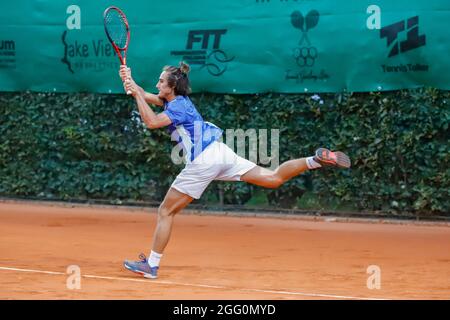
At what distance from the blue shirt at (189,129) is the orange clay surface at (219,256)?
106 cm

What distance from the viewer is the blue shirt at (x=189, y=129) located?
332 inches

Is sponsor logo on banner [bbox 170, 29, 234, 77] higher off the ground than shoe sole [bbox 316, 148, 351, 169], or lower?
higher

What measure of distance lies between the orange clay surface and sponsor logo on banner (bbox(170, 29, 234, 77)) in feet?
6.46

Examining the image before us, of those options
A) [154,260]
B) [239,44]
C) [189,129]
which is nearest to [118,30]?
[189,129]

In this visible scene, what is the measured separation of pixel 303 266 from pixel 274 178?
0.90 m

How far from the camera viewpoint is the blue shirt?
8.43 metres

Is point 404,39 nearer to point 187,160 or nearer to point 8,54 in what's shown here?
point 187,160

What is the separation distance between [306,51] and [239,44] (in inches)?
35.7

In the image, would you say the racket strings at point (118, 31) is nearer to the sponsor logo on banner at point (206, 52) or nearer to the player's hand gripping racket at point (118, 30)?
the player's hand gripping racket at point (118, 30)

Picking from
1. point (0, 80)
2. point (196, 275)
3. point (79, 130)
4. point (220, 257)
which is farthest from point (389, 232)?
point (0, 80)

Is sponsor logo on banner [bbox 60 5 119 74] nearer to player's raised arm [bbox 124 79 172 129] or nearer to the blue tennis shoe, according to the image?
player's raised arm [bbox 124 79 172 129]

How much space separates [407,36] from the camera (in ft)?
40.0

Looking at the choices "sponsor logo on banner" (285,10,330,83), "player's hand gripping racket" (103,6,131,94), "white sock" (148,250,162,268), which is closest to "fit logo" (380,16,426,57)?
"sponsor logo on banner" (285,10,330,83)

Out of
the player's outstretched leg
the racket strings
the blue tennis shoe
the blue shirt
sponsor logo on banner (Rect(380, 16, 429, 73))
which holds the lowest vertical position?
the blue tennis shoe
